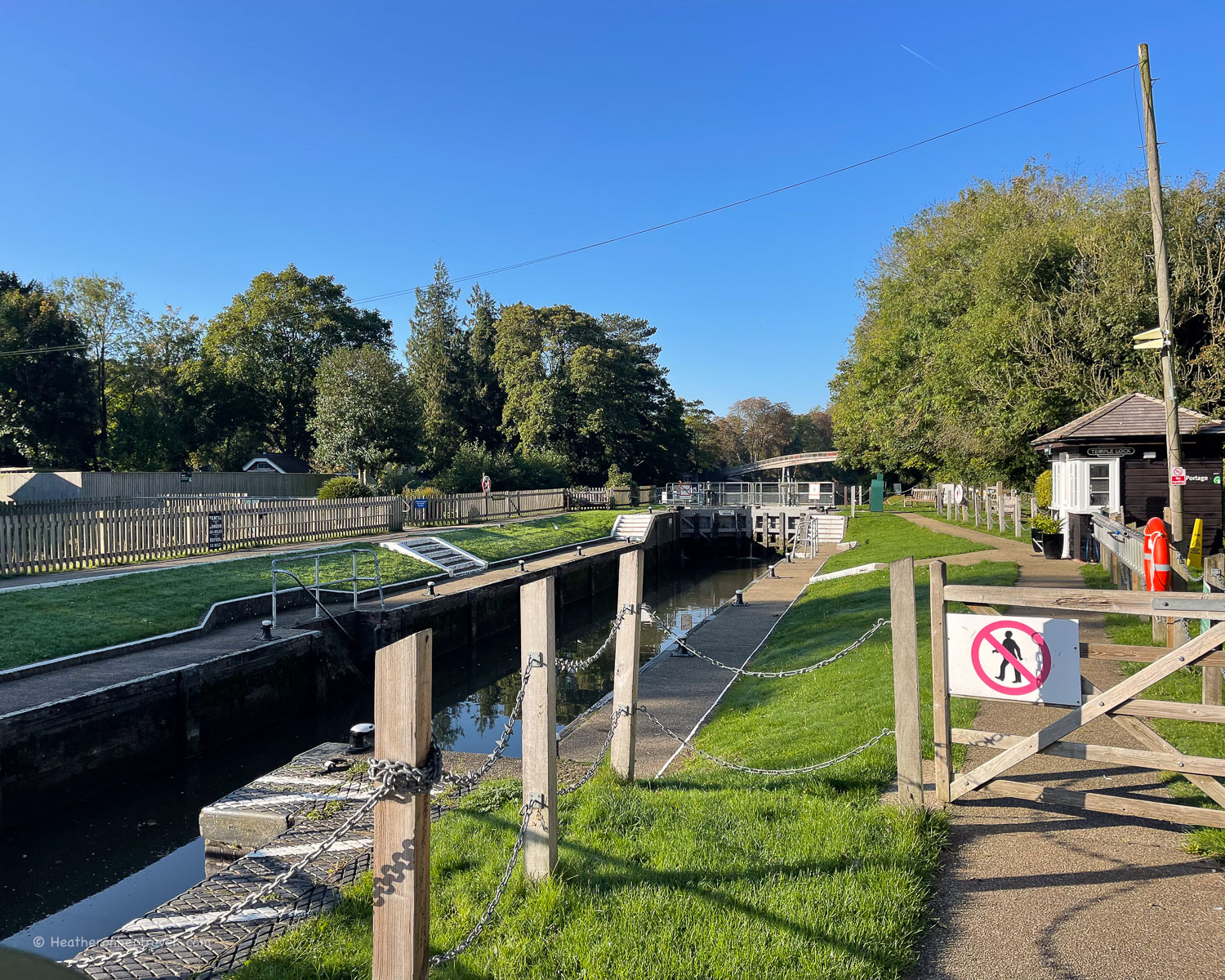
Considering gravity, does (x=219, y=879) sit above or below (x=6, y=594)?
below

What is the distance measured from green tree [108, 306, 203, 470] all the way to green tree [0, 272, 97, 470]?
3221 mm

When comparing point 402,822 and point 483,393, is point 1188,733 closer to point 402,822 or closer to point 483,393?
point 402,822

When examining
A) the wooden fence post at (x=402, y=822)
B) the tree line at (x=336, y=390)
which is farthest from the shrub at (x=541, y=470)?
the wooden fence post at (x=402, y=822)

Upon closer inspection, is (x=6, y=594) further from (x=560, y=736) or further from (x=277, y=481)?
(x=277, y=481)

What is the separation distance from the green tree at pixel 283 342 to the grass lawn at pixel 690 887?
55.6 meters

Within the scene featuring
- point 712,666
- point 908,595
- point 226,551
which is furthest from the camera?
point 226,551

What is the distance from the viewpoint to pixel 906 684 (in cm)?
495

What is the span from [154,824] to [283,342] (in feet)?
179

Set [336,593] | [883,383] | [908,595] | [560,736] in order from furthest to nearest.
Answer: [883,383] → [336,593] → [560,736] → [908,595]

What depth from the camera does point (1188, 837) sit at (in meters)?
4.65

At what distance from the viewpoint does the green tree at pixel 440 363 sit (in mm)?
61281

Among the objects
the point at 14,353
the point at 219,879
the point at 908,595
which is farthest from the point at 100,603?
the point at 14,353

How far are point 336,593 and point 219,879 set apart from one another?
39.4ft

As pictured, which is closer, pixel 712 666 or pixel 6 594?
pixel 712 666
